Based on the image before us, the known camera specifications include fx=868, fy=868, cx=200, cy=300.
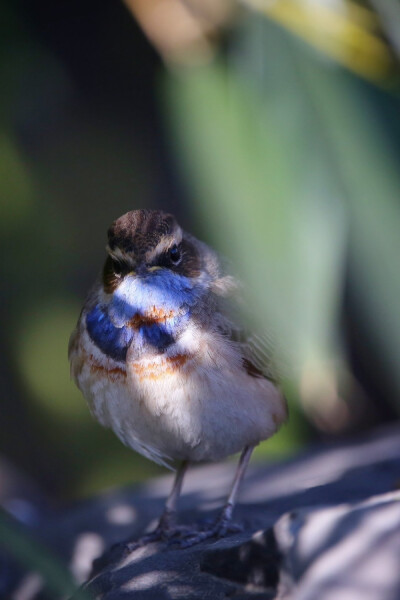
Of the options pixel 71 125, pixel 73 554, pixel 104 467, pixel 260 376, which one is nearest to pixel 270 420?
pixel 260 376

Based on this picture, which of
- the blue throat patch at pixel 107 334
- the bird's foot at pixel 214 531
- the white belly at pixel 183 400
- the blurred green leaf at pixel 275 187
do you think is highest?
the blurred green leaf at pixel 275 187

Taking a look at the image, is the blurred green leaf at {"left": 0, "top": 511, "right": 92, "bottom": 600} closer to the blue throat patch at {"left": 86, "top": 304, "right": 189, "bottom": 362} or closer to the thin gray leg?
the blue throat patch at {"left": 86, "top": 304, "right": 189, "bottom": 362}

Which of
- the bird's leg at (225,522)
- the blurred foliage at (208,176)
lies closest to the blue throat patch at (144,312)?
the blurred foliage at (208,176)

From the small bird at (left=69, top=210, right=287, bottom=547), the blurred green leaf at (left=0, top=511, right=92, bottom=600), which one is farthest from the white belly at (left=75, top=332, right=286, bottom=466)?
the blurred green leaf at (left=0, top=511, right=92, bottom=600)

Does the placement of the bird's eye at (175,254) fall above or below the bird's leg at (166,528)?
above

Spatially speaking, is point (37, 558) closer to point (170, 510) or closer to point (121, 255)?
point (121, 255)

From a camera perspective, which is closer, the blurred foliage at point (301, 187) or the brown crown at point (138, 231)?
the blurred foliage at point (301, 187)

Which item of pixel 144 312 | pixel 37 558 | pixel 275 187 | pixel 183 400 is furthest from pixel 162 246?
pixel 37 558

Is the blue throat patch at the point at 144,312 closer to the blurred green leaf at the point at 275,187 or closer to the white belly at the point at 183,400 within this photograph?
the white belly at the point at 183,400

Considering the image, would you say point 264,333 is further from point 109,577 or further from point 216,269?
point 109,577
